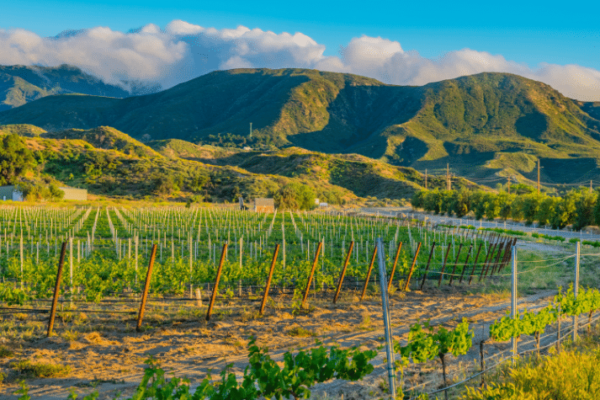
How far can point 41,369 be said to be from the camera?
6492mm

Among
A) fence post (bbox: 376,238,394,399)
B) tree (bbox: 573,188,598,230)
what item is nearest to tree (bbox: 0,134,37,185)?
tree (bbox: 573,188,598,230)

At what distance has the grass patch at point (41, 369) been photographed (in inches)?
255

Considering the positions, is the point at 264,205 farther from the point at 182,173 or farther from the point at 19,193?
the point at 19,193

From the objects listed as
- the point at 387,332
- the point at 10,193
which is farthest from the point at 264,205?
the point at 387,332

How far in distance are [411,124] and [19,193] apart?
4828 inches

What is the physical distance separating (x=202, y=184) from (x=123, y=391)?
6669cm

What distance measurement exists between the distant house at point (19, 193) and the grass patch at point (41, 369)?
192ft

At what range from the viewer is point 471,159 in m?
119

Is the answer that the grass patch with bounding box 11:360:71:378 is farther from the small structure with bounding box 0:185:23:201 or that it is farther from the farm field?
the small structure with bounding box 0:185:23:201

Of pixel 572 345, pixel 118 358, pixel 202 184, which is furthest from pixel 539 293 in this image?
pixel 202 184

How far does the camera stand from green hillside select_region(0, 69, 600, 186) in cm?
11406

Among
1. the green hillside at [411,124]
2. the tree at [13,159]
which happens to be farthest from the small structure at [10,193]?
the green hillside at [411,124]

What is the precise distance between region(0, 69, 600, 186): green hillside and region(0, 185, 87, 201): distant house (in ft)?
153

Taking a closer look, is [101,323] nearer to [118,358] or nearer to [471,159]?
[118,358]
